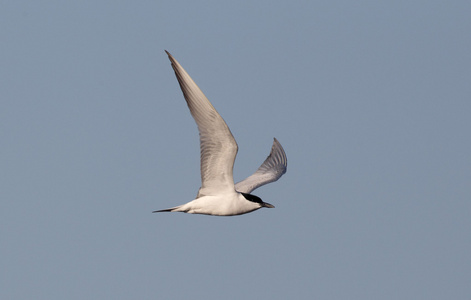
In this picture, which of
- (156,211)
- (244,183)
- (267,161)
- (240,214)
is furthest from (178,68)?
(267,161)

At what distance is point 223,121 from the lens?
18156 mm

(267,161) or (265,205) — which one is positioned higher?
(267,161)

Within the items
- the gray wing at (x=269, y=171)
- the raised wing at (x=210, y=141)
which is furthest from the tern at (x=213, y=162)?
the gray wing at (x=269, y=171)

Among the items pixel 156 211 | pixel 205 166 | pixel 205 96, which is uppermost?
pixel 205 96

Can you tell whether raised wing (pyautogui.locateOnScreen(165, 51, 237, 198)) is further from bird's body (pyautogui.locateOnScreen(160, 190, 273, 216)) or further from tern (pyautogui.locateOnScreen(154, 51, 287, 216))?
bird's body (pyautogui.locateOnScreen(160, 190, 273, 216))

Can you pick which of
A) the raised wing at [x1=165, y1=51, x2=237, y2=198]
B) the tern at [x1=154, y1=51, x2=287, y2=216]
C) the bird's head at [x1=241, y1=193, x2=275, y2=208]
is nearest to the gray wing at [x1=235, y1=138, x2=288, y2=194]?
the bird's head at [x1=241, y1=193, x2=275, y2=208]

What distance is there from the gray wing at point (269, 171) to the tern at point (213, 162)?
4195mm

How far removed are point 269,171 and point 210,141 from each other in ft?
31.0

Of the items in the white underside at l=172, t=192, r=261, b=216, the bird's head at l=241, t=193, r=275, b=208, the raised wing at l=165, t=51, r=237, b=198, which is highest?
the raised wing at l=165, t=51, r=237, b=198

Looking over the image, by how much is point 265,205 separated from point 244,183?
464 cm

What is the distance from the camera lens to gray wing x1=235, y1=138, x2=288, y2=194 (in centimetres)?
2591

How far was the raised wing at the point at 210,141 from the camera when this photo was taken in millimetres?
17394

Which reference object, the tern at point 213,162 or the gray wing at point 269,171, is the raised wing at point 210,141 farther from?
the gray wing at point 269,171

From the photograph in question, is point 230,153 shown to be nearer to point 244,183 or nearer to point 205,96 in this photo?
point 205,96
